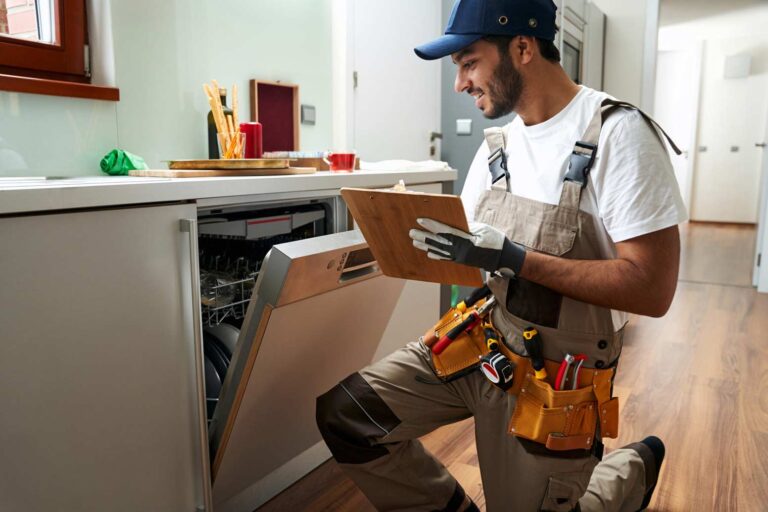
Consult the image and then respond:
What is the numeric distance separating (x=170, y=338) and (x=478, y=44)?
0.95 metres

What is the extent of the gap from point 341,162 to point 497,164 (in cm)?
58

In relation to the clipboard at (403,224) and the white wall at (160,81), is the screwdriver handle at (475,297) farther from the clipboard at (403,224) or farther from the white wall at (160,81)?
the white wall at (160,81)

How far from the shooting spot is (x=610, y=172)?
1.36 metres

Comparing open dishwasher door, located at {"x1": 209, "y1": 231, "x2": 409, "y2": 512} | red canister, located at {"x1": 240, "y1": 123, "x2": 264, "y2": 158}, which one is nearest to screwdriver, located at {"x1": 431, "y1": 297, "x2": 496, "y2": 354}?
open dishwasher door, located at {"x1": 209, "y1": 231, "x2": 409, "y2": 512}

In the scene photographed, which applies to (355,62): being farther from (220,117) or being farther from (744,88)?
(744,88)

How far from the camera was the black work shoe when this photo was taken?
1.80 meters

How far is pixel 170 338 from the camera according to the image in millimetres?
1349

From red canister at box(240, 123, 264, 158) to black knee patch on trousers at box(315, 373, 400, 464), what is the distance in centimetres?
79

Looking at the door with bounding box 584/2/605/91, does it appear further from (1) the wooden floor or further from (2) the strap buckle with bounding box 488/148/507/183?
(2) the strap buckle with bounding box 488/148/507/183

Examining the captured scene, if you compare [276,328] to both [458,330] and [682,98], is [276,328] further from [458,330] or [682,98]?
[682,98]

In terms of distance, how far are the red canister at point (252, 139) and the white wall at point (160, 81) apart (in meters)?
0.31

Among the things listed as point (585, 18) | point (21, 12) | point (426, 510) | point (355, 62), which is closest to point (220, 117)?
point (21, 12)

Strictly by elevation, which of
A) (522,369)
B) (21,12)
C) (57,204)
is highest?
(21,12)

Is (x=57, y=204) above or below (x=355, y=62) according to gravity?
below
